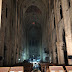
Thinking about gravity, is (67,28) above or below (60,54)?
above

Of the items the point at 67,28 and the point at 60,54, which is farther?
the point at 60,54

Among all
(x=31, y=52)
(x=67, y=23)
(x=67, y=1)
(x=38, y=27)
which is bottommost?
(x=31, y=52)

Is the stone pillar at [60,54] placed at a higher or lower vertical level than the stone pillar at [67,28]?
lower

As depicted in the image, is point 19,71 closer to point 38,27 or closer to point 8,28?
point 8,28

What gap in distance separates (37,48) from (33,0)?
22.7 metres

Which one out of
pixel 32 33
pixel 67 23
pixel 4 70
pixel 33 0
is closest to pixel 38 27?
pixel 32 33

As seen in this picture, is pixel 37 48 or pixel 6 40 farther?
pixel 37 48

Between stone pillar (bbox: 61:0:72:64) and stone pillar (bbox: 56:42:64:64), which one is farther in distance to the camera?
stone pillar (bbox: 56:42:64:64)

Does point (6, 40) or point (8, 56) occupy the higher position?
point (6, 40)

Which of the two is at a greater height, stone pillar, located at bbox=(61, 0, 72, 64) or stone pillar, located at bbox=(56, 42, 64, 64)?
stone pillar, located at bbox=(61, 0, 72, 64)

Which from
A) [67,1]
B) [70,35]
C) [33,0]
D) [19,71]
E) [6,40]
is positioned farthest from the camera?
[33,0]

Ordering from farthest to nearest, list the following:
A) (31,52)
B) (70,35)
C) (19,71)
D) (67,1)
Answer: (31,52)
(67,1)
(70,35)
(19,71)

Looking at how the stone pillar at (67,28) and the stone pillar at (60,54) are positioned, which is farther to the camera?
the stone pillar at (60,54)

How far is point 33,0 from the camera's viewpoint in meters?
28.4
